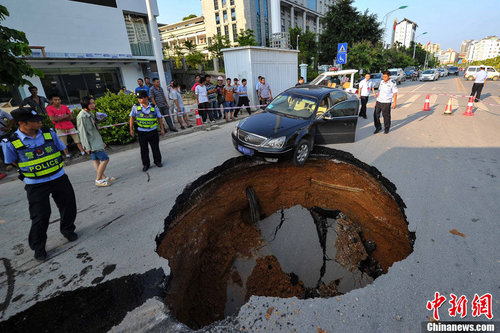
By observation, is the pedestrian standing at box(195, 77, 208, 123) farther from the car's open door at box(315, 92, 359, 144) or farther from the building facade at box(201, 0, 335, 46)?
the building facade at box(201, 0, 335, 46)

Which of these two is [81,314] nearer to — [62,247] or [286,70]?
[62,247]

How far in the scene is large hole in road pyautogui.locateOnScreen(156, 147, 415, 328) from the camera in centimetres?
311

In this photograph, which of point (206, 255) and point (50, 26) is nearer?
point (206, 255)

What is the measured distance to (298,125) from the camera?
5.22 metres

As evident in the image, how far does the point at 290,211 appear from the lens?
4559mm

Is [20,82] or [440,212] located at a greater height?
[20,82]

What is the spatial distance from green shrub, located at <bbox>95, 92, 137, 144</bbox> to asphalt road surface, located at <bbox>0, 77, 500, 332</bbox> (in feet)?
3.30

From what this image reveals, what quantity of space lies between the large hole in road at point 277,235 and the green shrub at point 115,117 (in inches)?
158

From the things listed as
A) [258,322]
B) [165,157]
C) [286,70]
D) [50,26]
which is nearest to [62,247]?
[258,322]

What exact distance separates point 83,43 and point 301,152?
15441 mm

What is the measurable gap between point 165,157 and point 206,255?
11.6ft

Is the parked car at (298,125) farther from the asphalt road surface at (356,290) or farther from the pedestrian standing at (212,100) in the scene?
the pedestrian standing at (212,100)

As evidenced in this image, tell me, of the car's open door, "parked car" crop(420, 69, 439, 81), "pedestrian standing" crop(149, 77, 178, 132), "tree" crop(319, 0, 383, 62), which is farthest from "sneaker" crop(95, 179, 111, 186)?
"parked car" crop(420, 69, 439, 81)

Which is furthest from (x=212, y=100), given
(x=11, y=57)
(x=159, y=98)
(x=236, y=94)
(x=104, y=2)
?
(x=104, y=2)
